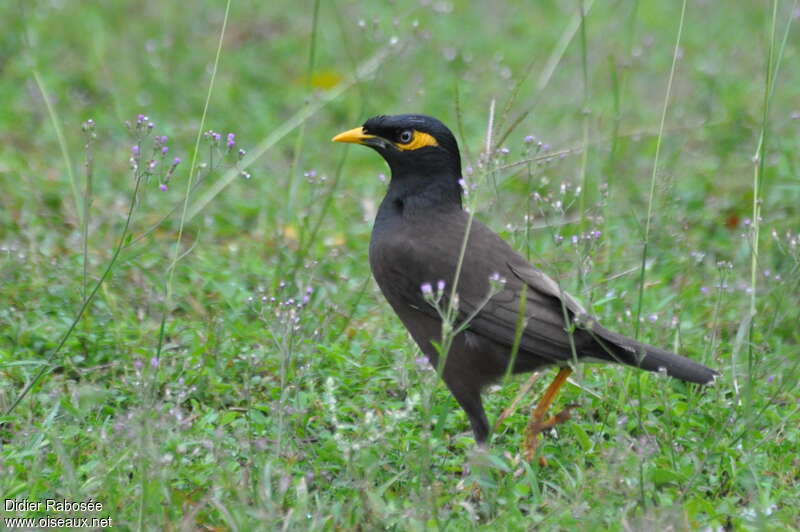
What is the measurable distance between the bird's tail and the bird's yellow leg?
35cm

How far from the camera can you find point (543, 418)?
482 cm

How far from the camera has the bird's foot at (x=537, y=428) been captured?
4512 millimetres

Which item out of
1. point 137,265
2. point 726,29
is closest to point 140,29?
point 137,265

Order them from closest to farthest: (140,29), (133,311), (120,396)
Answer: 1. (120,396)
2. (133,311)
3. (140,29)

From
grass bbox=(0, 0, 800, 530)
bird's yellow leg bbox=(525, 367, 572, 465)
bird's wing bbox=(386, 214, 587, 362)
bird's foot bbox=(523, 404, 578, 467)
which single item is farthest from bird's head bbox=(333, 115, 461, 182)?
bird's foot bbox=(523, 404, 578, 467)

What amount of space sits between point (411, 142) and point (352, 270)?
145 centimetres

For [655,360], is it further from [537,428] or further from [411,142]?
[411,142]

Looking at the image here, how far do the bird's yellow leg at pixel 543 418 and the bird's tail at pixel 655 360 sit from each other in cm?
35

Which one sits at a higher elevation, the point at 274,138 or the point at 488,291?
the point at 274,138

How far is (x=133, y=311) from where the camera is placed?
558cm

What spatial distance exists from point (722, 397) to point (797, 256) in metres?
0.85

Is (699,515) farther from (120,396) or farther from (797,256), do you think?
(120,396)

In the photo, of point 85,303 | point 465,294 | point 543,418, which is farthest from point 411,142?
point 85,303

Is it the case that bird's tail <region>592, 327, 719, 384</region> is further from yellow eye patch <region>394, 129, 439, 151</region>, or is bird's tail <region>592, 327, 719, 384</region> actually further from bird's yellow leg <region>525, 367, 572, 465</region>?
yellow eye patch <region>394, 129, 439, 151</region>
